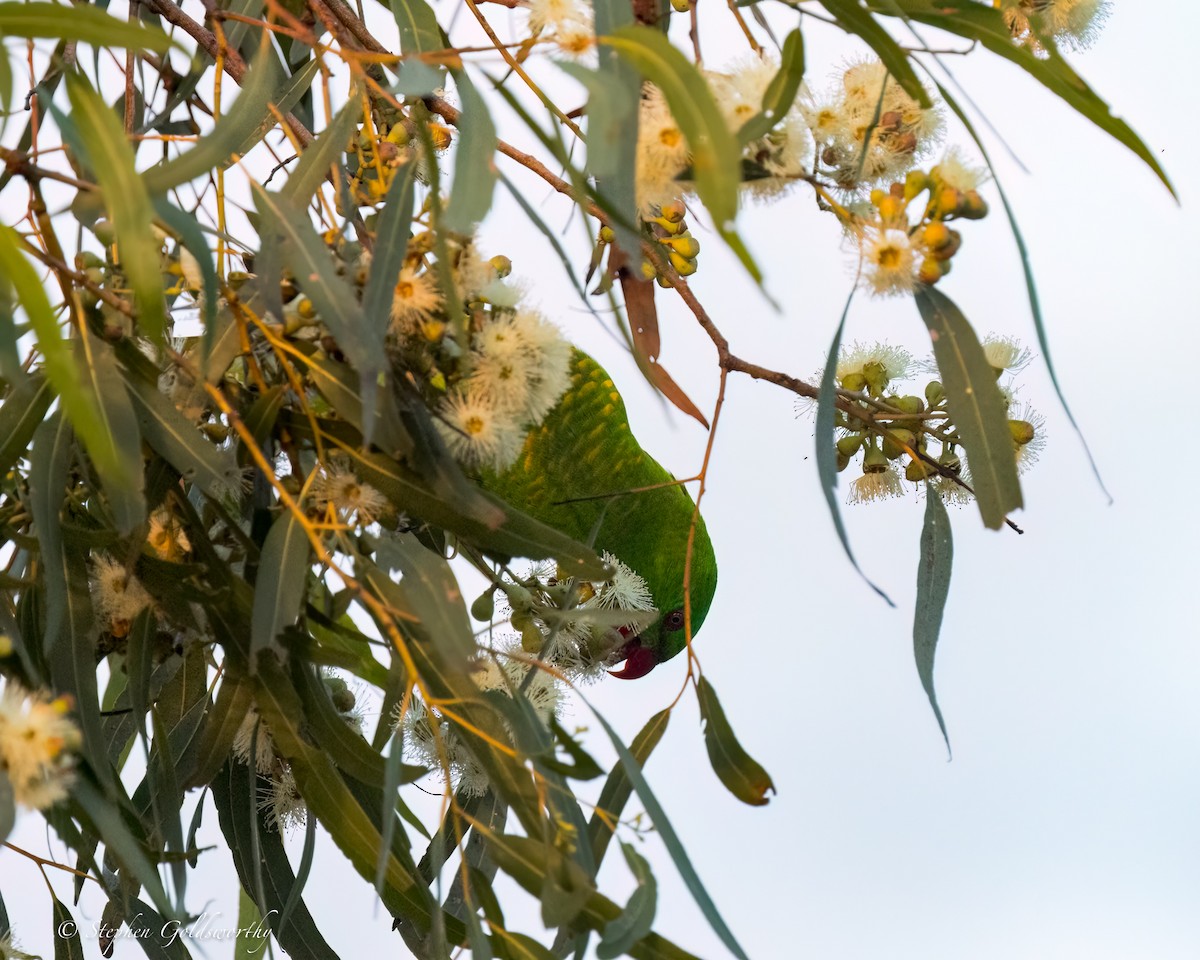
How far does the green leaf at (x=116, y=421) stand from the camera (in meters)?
0.83

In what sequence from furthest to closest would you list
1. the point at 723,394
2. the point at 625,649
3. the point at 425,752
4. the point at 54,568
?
the point at 625,649 → the point at 425,752 → the point at 723,394 → the point at 54,568

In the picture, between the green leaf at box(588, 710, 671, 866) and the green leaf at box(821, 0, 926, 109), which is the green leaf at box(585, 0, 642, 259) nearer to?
the green leaf at box(821, 0, 926, 109)

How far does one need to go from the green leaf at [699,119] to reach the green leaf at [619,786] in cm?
58

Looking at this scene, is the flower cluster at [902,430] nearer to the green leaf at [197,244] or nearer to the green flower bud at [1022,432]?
the green flower bud at [1022,432]

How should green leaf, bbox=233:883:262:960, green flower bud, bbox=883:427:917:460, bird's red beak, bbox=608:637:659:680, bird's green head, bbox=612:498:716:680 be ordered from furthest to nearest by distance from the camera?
bird's red beak, bbox=608:637:659:680
bird's green head, bbox=612:498:716:680
green leaf, bbox=233:883:262:960
green flower bud, bbox=883:427:917:460

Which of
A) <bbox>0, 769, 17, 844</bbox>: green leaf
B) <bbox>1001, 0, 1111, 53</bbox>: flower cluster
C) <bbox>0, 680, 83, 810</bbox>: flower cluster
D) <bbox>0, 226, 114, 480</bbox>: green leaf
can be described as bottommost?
<bbox>0, 769, 17, 844</bbox>: green leaf

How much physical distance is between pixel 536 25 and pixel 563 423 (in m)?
0.75

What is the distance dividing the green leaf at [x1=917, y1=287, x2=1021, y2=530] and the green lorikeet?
1.90 feet

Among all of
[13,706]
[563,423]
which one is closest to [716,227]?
[13,706]

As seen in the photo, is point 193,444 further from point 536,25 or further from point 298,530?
point 536,25

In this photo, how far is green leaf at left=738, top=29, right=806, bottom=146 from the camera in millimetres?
779

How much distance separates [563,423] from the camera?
1.58 meters

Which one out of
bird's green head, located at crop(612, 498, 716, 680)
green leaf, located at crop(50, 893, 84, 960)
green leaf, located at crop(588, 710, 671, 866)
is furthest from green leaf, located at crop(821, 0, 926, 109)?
green leaf, located at crop(50, 893, 84, 960)

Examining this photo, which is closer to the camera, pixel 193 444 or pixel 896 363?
pixel 193 444
